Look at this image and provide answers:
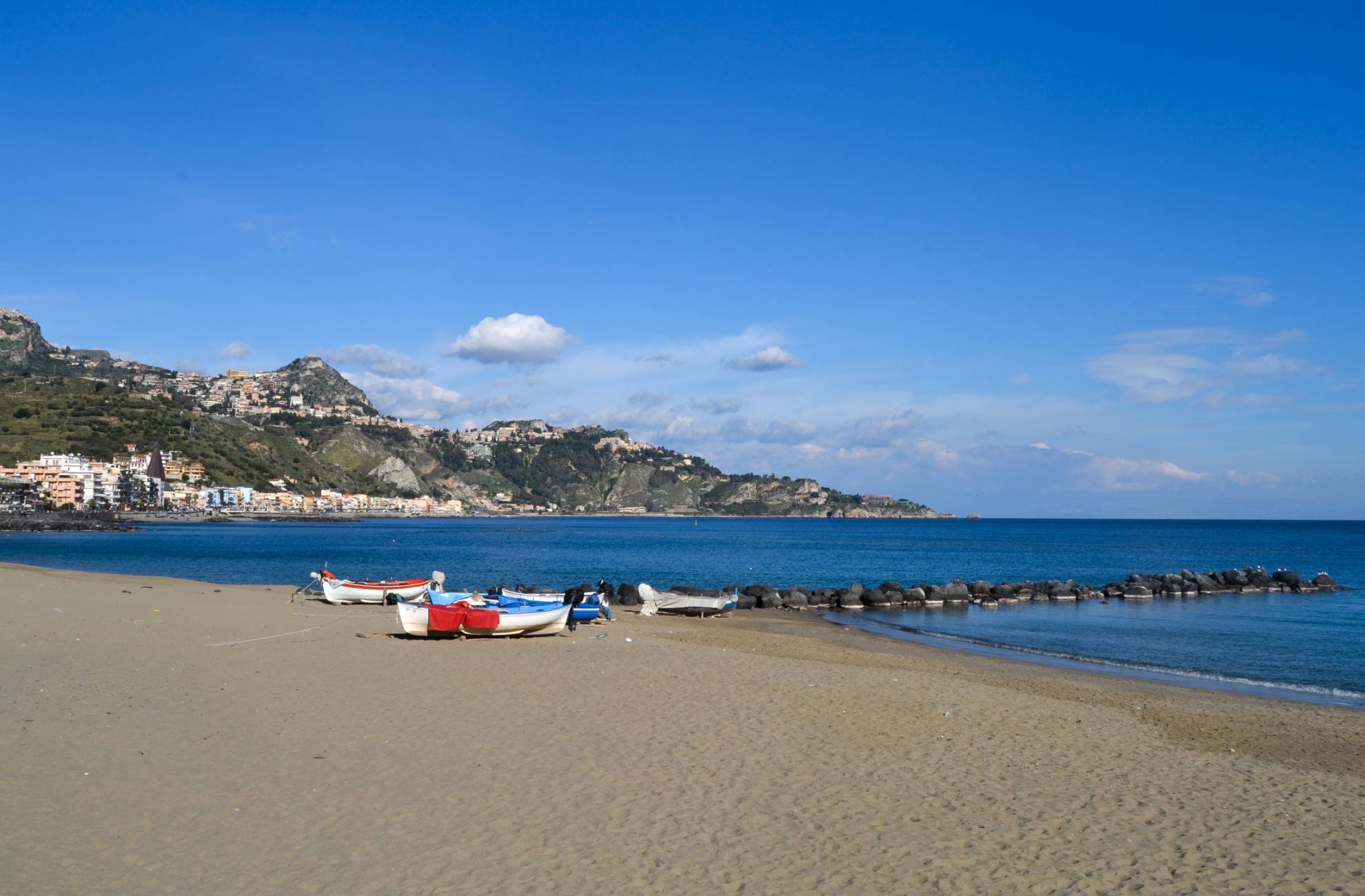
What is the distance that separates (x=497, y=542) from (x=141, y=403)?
4474 inches

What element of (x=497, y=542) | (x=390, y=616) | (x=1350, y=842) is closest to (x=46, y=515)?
(x=497, y=542)

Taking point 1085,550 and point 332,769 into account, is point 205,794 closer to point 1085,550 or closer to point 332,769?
point 332,769

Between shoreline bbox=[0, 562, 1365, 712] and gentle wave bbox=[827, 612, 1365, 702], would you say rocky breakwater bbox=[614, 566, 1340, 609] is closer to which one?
shoreline bbox=[0, 562, 1365, 712]

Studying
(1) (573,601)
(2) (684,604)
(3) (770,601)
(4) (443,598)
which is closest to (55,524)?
(3) (770,601)

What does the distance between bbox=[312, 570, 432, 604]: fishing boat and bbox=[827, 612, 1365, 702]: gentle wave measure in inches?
613

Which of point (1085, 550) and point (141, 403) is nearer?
point (1085, 550)

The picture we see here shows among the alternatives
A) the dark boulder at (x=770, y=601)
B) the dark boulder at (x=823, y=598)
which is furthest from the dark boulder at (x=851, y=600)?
the dark boulder at (x=770, y=601)

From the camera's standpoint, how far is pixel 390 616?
1059 inches

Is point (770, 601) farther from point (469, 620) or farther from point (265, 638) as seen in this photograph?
point (265, 638)

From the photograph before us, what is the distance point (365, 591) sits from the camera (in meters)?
31.7

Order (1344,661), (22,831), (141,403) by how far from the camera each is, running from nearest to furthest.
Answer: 1. (22,831)
2. (1344,661)
3. (141,403)

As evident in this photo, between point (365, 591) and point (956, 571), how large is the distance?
144ft

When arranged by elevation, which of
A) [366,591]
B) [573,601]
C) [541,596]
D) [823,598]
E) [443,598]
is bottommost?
[823,598]

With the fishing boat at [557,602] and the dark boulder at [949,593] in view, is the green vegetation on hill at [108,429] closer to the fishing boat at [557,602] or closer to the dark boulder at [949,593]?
the fishing boat at [557,602]
